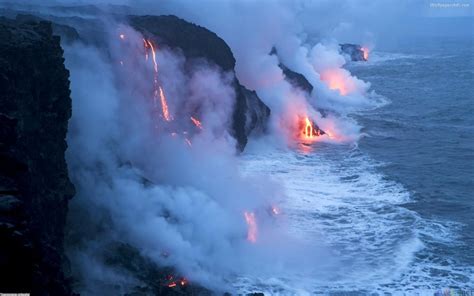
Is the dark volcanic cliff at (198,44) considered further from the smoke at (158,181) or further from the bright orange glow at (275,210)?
the bright orange glow at (275,210)

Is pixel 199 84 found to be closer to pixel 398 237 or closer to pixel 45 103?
pixel 398 237

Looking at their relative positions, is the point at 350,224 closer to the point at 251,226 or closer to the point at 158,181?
the point at 251,226

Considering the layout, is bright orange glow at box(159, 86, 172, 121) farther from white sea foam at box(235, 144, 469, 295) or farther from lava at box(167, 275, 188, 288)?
lava at box(167, 275, 188, 288)

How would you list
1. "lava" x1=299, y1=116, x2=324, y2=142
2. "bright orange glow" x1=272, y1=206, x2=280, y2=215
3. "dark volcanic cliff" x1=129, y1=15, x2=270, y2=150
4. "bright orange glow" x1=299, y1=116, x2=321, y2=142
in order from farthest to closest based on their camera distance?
"lava" x1=299, y1=116, x2=324, y2=142, "bright orange glow" x1=299, y1=116, x2=321, y2=142, "dark volcanic cliff" x1=129, y1=15, x2=270, y2=150, "bright orange glow" x1=272, y1=206, x2=280, y2=215

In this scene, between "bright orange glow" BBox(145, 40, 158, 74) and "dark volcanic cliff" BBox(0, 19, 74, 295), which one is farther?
"bright orange glow" BBox(145, 40, 158, 74)

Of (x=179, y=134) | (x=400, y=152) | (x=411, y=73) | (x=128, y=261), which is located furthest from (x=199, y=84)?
(x=411, y=73)

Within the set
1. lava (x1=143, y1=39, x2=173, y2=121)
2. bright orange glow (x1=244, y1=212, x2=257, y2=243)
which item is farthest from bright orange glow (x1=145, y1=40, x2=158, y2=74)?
bright orange glow (x1=244, y1=212, x2=257, y2=243)
